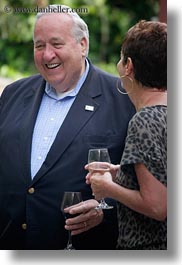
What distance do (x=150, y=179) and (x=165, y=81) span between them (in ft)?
1.30

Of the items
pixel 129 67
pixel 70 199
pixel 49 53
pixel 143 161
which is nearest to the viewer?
pixel 143 161

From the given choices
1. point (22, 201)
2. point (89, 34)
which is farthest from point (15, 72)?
point (22, 201)

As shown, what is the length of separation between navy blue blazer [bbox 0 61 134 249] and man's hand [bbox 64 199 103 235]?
3 centimetres

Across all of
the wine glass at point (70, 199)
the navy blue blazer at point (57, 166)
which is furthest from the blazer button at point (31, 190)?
the wine glass at point (70, 199)

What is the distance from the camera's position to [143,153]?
2.09 m

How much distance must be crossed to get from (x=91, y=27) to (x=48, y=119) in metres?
0.44

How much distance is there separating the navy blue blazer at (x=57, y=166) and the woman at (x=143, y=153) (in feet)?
0.52

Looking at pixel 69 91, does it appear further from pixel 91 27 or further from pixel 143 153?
pixel 143 153

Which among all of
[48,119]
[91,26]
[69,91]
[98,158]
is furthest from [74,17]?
[98,158]

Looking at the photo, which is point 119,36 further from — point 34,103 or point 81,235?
point 81,235

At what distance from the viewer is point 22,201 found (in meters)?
2.43

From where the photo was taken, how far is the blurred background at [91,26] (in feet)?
8.16

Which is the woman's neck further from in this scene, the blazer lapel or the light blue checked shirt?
the blazer lapel

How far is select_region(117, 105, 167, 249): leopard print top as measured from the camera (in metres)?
2.09
